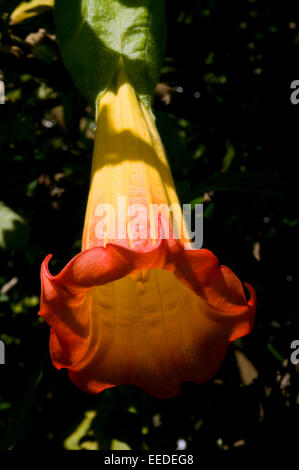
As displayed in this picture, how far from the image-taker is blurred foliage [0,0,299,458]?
128cm

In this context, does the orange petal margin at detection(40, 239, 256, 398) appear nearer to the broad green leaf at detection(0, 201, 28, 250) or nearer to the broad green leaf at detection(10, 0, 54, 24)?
the broad green leaf at detection(0, 201, 28, 250)

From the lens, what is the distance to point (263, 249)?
5.11 ft

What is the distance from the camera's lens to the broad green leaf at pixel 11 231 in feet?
4.01

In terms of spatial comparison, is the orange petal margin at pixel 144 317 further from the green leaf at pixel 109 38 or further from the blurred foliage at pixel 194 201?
the green leaf at pixel 109 38

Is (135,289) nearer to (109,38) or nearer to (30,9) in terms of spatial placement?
(109,38)

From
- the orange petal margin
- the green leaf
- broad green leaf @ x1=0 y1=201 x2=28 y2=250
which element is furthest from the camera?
broad green leaf @ x1=0 y1=201 x2=28 y2=250

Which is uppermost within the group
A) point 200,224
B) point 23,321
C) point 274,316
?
point 200,224

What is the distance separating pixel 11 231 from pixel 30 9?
0.60 m

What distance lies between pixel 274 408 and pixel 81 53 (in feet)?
3.52

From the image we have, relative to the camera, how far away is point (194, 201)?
126 cm

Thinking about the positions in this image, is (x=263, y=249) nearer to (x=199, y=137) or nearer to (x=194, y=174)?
(x=194, y=174)

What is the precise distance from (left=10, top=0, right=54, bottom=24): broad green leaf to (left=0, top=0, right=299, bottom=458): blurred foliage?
2 centimetres

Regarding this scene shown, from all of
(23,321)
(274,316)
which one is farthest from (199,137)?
(23,321)

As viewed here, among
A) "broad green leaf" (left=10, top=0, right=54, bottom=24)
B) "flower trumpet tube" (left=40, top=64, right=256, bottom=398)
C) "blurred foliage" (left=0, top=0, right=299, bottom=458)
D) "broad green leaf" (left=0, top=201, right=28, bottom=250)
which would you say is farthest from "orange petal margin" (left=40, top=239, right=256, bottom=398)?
"broad green leaf" (left=10, top=0, right=54, bottom=24)
